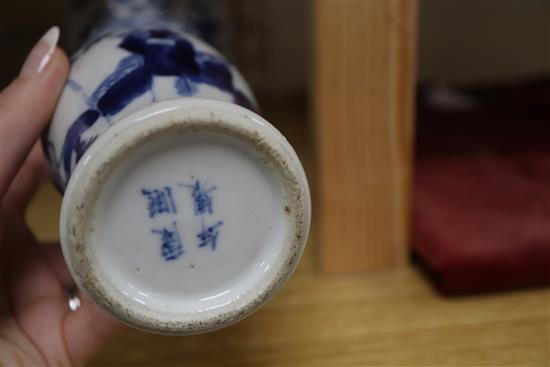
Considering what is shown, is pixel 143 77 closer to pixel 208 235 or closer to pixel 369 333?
pixel 208 235

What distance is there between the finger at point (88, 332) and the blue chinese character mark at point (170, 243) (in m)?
0.11

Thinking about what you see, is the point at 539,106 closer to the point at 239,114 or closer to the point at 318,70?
the point at 318,70

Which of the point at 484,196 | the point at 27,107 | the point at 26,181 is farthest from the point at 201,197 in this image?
the point at 484,196

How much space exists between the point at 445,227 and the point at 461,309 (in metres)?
0.08

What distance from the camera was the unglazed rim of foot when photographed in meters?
0.30

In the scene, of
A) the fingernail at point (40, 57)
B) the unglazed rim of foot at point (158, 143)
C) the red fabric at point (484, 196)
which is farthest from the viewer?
the red fabric at point (484, 196)

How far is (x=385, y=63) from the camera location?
49cm

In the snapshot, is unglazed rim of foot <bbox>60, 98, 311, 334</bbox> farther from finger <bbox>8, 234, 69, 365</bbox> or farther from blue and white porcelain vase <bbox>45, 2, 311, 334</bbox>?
finger <bbox>8, 234, 69, 365</bbox>

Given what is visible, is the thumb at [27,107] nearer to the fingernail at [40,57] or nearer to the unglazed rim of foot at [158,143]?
the fingernail at [40,57]

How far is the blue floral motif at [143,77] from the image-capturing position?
0.36 m

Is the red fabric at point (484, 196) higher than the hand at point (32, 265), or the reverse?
the hand at point (32, 265)

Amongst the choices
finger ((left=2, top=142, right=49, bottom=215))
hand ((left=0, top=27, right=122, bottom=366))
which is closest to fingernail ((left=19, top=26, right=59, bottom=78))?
hand ((left=0, top=27, right=122, bottom=366))

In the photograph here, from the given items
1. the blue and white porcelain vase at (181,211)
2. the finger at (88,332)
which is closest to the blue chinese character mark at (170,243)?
the blue and white porcelain vase at (181,211)

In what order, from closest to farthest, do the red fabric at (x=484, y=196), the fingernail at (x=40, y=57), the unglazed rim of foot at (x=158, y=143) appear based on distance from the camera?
the unglazed rim of foot at (x=158, y=143), the fingernail at (x=40, y=57), the red fabric at (x=484, y=196)
